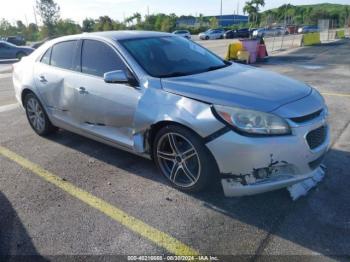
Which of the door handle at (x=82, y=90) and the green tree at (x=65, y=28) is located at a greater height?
the door handle at (x=82, y=90)

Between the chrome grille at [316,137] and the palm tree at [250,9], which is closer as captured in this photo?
the chrome grille at [316,137]

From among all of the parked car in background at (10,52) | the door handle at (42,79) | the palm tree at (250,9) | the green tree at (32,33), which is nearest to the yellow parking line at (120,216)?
the door handle at (42,79)

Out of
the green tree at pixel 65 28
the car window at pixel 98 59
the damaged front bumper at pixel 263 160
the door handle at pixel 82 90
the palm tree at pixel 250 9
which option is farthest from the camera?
the palm tree at pixel 250 9

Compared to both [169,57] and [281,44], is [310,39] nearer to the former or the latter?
[281,44]

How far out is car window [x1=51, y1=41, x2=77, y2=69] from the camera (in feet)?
15.2

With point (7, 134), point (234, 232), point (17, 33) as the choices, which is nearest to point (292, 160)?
point (234, 232)

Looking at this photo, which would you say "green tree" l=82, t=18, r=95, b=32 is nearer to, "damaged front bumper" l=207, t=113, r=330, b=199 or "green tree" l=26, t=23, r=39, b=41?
"green tree" l=26, t=23, r=39, b=41

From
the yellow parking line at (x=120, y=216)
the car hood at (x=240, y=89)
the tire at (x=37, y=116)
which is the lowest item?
the yellow parking line at (x=120, y=216)

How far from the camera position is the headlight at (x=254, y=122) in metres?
2.97

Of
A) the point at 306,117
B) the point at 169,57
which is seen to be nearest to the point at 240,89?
the point at 306,117

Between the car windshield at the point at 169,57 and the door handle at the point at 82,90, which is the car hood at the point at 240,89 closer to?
the car windshield at the point at 169,57

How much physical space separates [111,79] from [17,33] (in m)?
71.0

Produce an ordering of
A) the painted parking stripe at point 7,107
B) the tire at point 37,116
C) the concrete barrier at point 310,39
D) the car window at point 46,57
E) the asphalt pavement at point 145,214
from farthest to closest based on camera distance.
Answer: the concrete barrier at point 310,39 → the painted parking stripe at point 7,107 → the tire at point 37,116 → the car window at point 46,57 → the asphalt pavement at point 145,214

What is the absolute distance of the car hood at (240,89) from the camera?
3.13 metres
